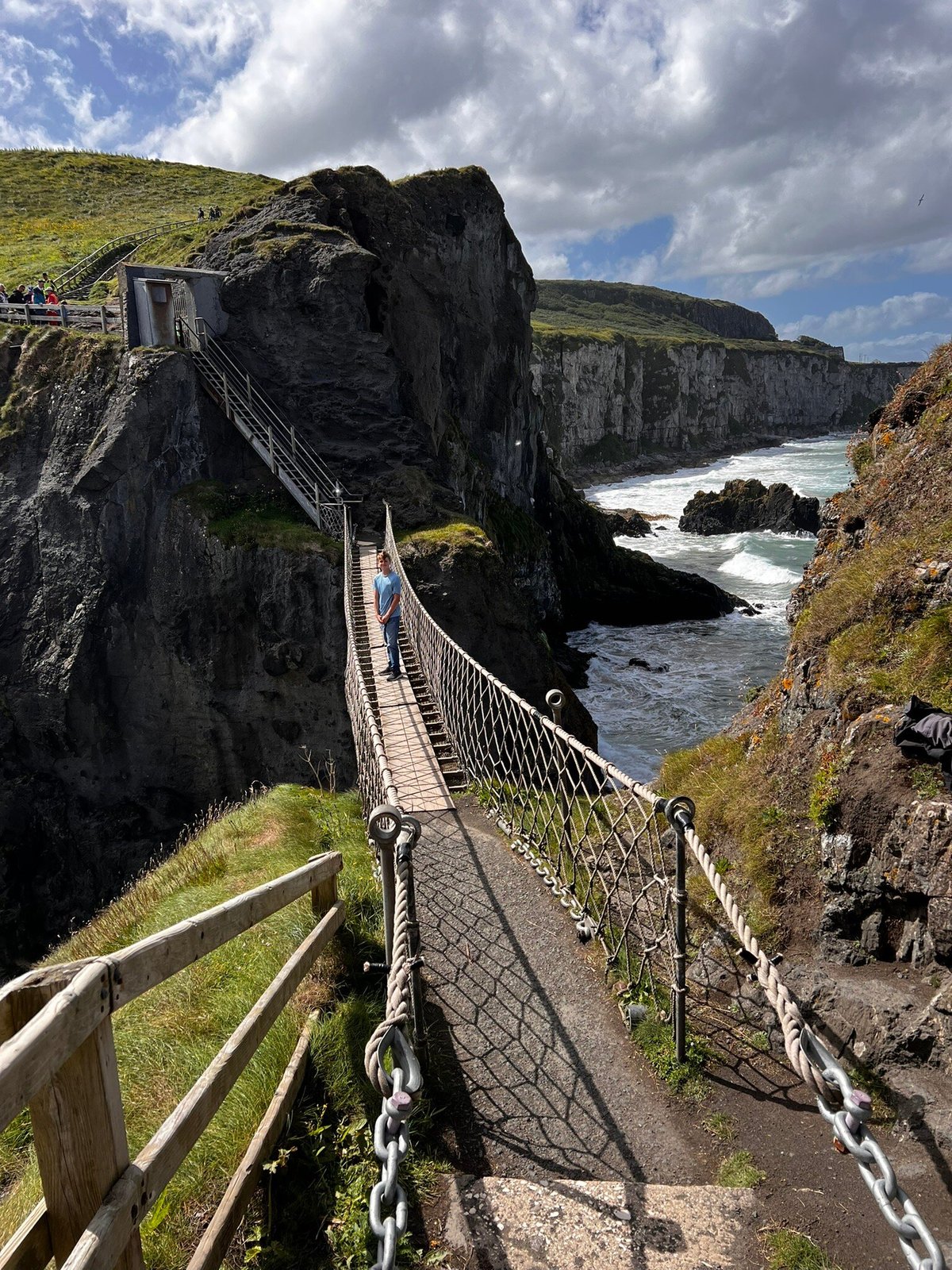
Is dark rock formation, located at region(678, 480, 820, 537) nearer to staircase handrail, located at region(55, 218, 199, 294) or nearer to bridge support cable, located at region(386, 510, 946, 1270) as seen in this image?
staircase handrail, located at region(55, 218, 199, 294)

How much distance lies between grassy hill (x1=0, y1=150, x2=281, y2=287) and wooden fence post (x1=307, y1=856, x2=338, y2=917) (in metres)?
25.5

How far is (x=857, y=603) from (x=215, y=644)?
14.7 m

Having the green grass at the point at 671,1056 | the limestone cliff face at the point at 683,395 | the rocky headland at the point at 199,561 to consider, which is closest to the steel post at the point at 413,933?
the green grass at the point at 671,1056

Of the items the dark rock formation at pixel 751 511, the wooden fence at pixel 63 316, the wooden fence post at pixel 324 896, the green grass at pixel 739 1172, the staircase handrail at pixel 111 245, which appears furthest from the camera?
the dark rock formation at pixel 751 511

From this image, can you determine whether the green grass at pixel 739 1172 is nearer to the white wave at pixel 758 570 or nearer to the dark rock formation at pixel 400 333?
the dark rock formation at pixel 400 333

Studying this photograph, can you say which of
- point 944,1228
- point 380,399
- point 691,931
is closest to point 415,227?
point 380,399

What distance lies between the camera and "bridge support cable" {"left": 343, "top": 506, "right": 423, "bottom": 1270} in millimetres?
2111

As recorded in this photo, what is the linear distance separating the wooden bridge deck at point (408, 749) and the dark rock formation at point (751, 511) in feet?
162

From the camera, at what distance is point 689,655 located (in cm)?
3044

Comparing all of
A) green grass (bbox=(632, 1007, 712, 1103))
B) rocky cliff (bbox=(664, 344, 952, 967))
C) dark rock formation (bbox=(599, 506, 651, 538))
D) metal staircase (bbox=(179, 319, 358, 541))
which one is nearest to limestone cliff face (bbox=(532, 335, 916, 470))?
dark rock formation (bbox=(599, 506, 651, 538))

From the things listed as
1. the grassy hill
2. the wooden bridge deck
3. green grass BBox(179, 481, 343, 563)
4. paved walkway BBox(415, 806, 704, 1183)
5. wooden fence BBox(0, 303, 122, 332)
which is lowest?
paved walkway BBox(415, 806, 704, 1183)

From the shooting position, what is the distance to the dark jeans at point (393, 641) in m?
10.9

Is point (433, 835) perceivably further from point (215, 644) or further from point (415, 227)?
point (415, 227)

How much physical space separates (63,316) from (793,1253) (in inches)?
967
